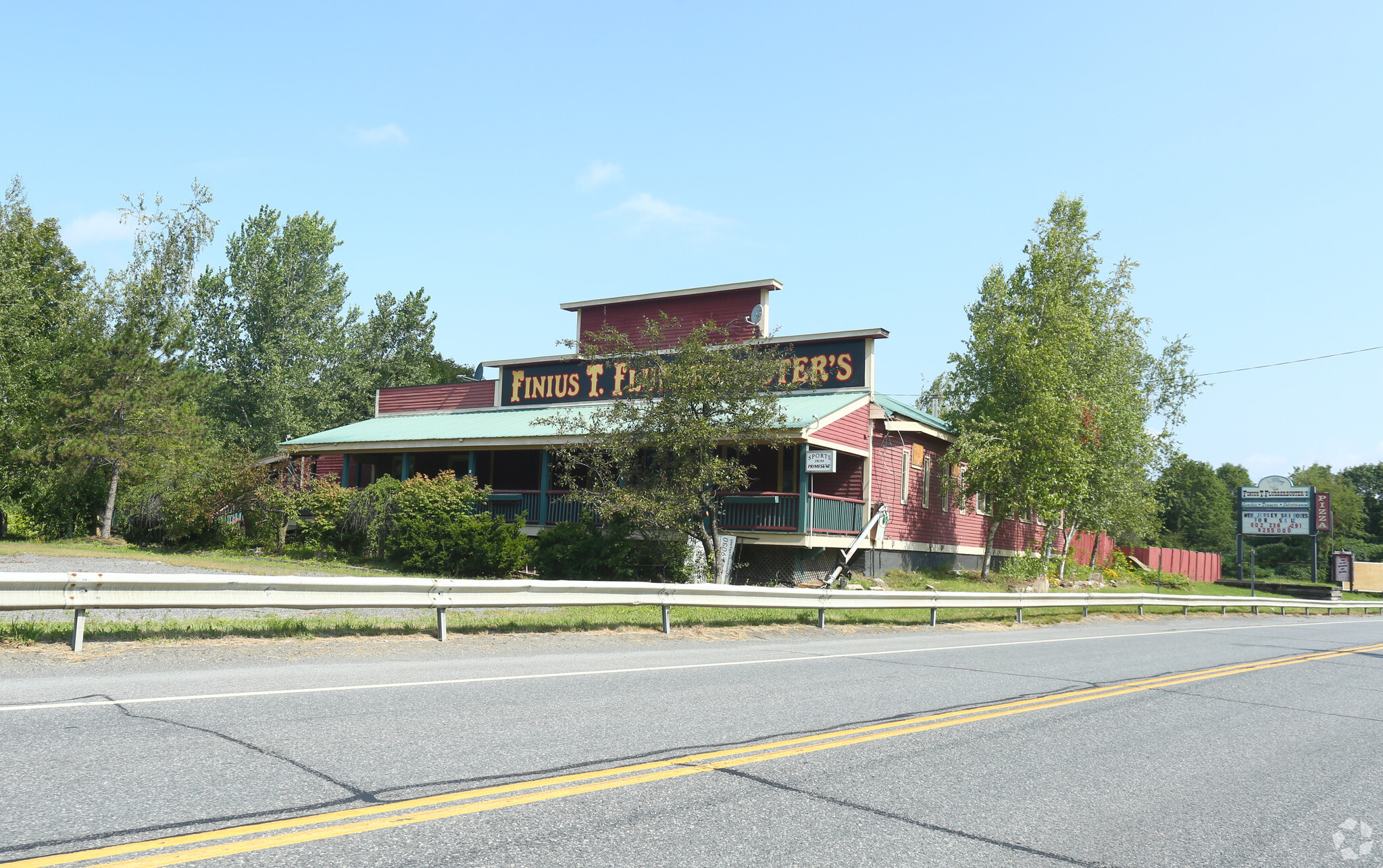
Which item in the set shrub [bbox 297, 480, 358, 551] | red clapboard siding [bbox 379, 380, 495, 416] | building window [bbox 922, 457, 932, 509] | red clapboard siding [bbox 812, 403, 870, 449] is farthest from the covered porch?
building window [bbox 922, 457, 932, 509]

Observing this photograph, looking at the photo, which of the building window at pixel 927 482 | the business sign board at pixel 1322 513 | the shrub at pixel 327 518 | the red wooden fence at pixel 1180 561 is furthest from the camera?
the red wooden fence at pixel 1180 561

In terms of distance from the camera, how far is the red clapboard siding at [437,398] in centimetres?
3278

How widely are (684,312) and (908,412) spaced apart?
7.92m

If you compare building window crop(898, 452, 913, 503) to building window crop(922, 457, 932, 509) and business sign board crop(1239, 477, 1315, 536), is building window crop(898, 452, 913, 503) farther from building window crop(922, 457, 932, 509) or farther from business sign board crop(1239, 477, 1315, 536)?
business sign board crop(1239, 477, 1315, 536)

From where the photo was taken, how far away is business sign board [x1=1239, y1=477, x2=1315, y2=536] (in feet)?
153

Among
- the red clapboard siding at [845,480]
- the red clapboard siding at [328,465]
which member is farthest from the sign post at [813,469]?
the red clapboard siding at [328,465]

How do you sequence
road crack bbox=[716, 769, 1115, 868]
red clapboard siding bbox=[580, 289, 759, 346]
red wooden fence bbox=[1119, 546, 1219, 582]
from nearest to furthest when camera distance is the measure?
road crack bbox=[716, 769, 1115, 868]
red clapboard siding bbox=[580, 289, 759, 346]
red wooden fence bbox=[1119, 546, 1219, 582]

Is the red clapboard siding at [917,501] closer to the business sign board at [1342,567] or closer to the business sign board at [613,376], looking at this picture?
the business sign board at [613,376]

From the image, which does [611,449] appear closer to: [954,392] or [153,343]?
[954,392]

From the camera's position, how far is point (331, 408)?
50688mm

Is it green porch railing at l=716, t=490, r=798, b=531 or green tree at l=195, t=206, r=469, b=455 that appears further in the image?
green tree at l=195, t=206, r=469, b=455

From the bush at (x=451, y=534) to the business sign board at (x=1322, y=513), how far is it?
137ft

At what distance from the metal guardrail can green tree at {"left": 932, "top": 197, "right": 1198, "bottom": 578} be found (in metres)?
12.0

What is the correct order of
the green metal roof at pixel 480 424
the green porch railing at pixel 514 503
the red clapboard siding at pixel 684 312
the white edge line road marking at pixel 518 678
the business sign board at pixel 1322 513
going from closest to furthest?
1. the white edge line road marking at pixel 518 678
2. the green metal roof at pixel 480 424
3. the green porch railing at pixel 514 503
4. the red clapboard siding at pixel 684 312
5. the business sign board at pixel 1322 513
